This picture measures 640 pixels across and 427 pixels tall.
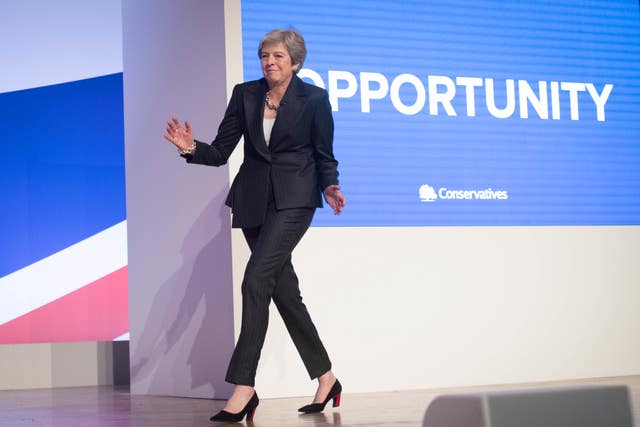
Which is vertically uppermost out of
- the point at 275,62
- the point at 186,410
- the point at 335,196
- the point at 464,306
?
the point at 275,62

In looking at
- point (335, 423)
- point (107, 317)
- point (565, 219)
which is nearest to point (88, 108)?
point (107, 317)

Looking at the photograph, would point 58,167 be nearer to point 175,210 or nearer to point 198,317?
point 175,210

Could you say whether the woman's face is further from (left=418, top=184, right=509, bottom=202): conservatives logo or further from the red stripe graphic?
the red stripe graphic

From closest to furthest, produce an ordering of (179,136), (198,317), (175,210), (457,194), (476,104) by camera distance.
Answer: (179,136) → (198,317) → (175,210) → (457,194) → (476,104)

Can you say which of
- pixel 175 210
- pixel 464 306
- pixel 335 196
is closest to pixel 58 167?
pixel 175 210

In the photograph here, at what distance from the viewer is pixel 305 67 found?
429 centimetres

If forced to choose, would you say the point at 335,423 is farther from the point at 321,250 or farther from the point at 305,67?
the point at 305,67

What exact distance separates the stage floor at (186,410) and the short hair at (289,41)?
127 centimetres

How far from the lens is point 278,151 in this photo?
3295 mm

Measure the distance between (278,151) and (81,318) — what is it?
3050 mm

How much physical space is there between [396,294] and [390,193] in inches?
18.8

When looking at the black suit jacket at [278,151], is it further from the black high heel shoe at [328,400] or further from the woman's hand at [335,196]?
the black high heel shoe at [328,400]

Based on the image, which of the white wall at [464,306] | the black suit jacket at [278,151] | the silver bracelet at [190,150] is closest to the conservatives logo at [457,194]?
the white wall at [464,306]

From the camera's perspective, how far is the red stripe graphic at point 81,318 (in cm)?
573
